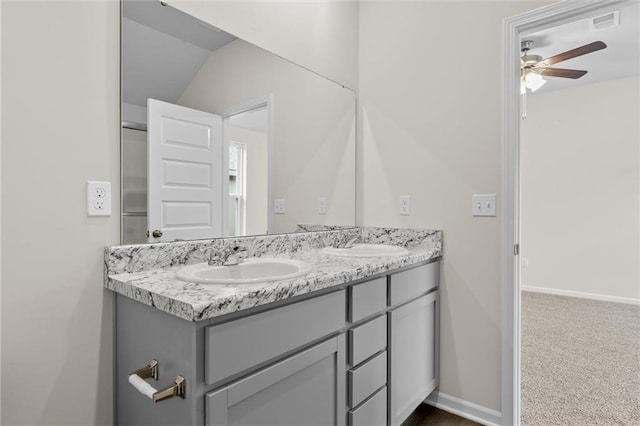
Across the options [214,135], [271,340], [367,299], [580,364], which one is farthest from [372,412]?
[580,364]

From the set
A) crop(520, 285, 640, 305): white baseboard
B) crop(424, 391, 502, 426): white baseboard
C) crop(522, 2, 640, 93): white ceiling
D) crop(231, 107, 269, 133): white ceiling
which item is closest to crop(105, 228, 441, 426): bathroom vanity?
crop(424, 391, 502, 426): white baseboard

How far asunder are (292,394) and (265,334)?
9.8 inches

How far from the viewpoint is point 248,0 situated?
5.53ft

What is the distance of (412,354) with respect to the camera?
5.67 ft

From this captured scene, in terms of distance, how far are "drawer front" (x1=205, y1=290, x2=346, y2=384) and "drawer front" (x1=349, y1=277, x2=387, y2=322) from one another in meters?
0.10

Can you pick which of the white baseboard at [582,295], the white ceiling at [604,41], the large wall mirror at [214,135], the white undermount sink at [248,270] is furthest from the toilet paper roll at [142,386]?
the white baseboard at [582,295]

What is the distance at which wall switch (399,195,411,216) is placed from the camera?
83.6 inches

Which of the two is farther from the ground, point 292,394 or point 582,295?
point 292,394

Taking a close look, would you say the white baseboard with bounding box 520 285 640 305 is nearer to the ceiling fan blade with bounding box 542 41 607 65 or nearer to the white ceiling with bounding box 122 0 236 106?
the ceiling fan blade with bounding box 542 41 607 65

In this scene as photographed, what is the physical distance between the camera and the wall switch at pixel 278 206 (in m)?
1.86

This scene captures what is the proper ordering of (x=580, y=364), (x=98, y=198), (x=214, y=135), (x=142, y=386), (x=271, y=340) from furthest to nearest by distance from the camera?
1. (x=580, y=364)
2. (x=214, y=135)
3. (x=98, y=198)
4. (x=271, y=340)
5. (x=142, y=386)

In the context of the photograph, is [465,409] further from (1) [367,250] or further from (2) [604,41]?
(2) [604,41]

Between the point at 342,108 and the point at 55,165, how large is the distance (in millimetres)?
1623

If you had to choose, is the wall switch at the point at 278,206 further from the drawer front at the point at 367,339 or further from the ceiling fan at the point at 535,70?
the ceiling fan at the point at 535,70
